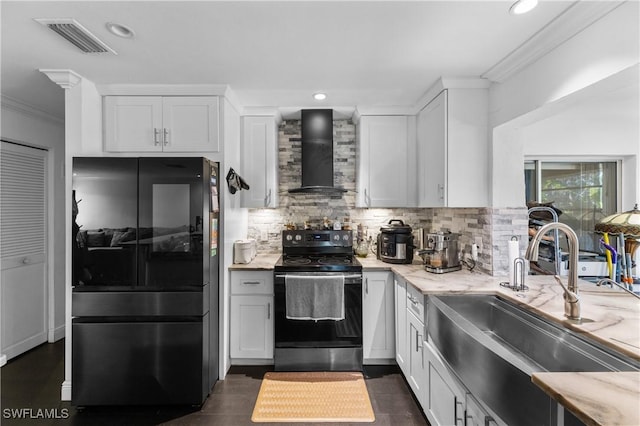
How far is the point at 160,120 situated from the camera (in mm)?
2654

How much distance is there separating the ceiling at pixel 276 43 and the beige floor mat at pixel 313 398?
2.50 m

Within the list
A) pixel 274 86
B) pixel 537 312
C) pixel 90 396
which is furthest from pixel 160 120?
pixel 537 312

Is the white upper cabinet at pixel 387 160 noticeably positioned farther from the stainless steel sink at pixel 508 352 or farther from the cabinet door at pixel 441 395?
the cabinet door at pixel 441 395

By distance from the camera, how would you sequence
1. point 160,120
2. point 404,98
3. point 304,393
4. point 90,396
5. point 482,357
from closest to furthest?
point 482,357, point 90,396, point 304,393, point 160,120, point 404,98

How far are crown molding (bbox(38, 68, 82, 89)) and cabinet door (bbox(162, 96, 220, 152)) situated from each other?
0.62 m

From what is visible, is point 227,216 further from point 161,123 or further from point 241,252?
point 161,123

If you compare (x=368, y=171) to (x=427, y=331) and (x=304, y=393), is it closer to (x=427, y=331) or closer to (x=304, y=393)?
(x=427, y=331)

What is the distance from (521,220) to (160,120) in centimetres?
308

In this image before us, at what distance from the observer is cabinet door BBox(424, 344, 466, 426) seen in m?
1.58

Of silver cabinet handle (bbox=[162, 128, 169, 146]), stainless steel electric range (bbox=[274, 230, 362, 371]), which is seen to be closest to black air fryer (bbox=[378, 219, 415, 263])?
stainless steel electric range (bbox=[274, 230, 362, 371])

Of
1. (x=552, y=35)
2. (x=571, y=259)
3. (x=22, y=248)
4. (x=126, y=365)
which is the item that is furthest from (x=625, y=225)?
(x=22, y=248)

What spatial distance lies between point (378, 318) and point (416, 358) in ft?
2.10

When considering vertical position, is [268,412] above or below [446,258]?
below

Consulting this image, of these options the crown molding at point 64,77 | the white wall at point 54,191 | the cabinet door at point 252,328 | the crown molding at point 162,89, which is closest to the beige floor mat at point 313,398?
the cabinet door at point 252,328
